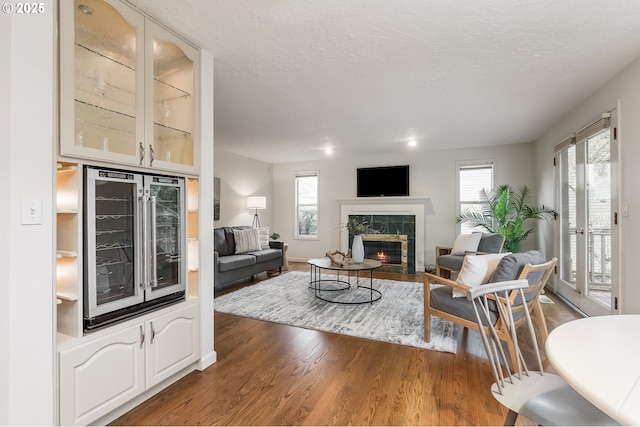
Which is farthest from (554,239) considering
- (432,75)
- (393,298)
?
(432,75)

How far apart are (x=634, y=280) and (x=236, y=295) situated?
168 inches

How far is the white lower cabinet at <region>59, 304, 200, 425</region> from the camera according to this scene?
5.07 feet

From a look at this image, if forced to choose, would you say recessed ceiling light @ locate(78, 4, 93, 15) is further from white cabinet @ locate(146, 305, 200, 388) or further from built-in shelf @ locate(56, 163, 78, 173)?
white cabinet @ locate(146, 305, 200, 388)

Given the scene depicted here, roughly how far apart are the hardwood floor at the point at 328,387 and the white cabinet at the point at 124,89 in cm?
151

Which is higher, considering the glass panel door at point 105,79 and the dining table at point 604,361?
the glass panel door at point 105,79

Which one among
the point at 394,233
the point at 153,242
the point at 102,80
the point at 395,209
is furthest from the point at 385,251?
the point at 102,80

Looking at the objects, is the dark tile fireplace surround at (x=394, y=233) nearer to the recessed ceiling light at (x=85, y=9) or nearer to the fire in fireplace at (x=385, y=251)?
the fire in fireplace at (x=385, y=251)

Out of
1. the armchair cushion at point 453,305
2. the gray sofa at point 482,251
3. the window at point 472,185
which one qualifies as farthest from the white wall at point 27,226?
the window at point 472,185

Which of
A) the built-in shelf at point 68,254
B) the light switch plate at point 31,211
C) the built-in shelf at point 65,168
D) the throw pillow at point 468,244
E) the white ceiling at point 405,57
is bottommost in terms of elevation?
the throw pillow at point 468,244

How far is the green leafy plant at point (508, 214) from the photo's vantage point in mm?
4910

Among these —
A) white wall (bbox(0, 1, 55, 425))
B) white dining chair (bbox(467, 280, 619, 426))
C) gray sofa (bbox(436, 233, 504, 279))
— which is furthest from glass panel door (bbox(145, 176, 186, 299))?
gray sofa (bbox(436, 233, 504, 279))

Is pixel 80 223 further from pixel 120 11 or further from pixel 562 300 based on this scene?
pixel 562 300

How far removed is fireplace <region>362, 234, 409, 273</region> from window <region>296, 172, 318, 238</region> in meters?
1.40

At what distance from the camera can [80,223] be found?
1603mm
